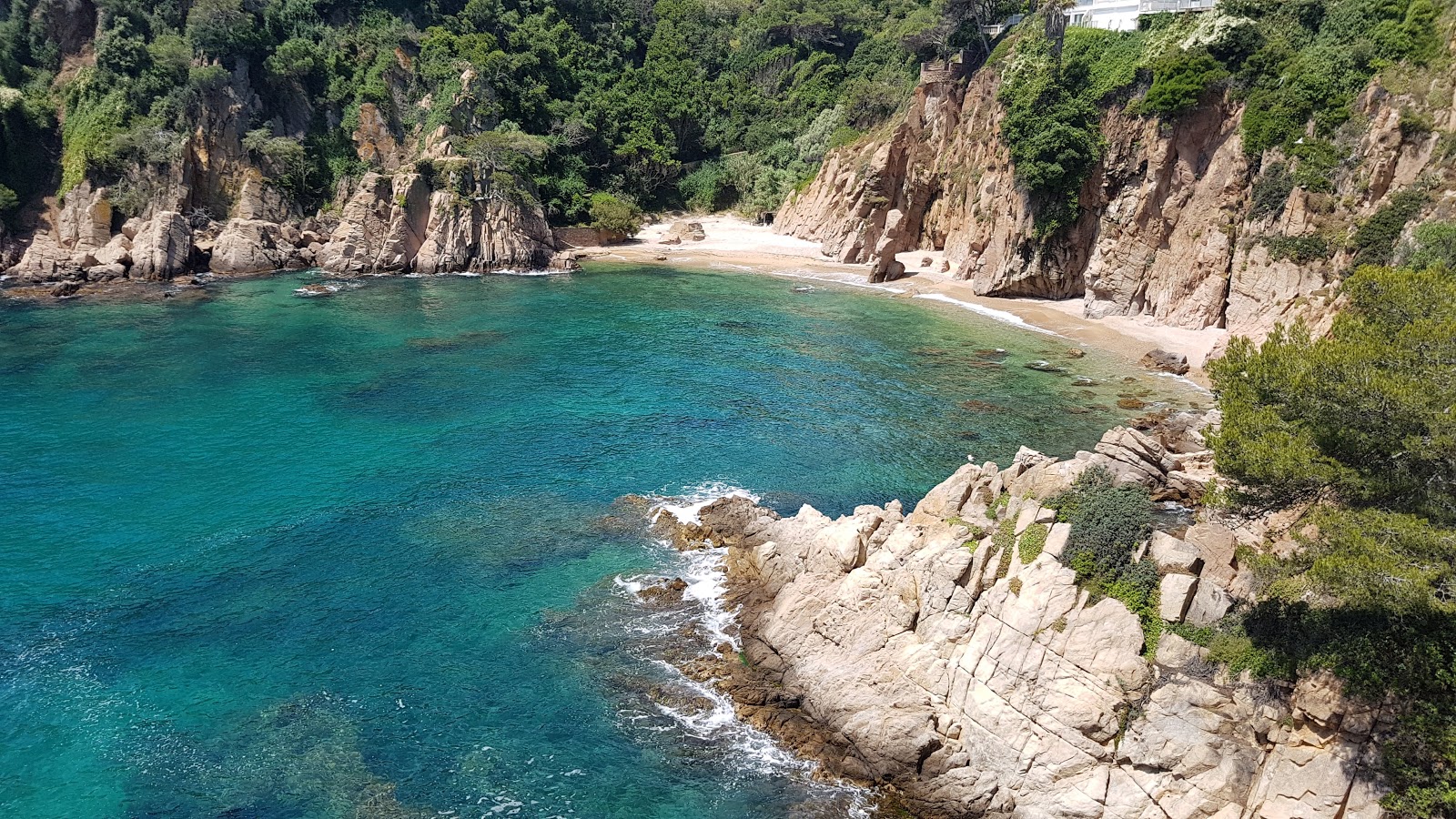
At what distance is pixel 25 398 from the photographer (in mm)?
41562

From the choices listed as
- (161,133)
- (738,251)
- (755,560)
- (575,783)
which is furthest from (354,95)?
(575,783)

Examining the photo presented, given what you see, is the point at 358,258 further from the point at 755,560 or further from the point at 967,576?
the point at 967,576

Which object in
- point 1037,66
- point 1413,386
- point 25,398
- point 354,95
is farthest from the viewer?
point 354,95

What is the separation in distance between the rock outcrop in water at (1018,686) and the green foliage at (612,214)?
6363 cm

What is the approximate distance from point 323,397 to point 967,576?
33.8 m

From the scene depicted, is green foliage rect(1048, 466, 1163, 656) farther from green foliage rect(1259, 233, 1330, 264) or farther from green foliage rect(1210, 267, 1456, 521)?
green foliage rect(1259, 233, 1330, 264)

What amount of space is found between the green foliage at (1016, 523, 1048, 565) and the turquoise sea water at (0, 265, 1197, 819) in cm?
712

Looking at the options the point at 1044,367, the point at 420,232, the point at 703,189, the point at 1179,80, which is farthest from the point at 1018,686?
the point at 703,189

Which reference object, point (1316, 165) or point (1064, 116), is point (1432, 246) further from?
point (1064, 116)

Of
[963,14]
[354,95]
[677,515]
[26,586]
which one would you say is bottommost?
[26,586]

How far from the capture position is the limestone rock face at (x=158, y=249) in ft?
218

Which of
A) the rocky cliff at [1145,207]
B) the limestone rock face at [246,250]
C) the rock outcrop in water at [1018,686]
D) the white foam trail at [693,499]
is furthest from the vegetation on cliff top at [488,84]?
the rock outcrop in water at [1018,686]

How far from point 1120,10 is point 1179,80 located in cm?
1127

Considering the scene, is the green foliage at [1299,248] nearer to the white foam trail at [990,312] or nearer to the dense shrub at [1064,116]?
the white foam trail at [990,312]
